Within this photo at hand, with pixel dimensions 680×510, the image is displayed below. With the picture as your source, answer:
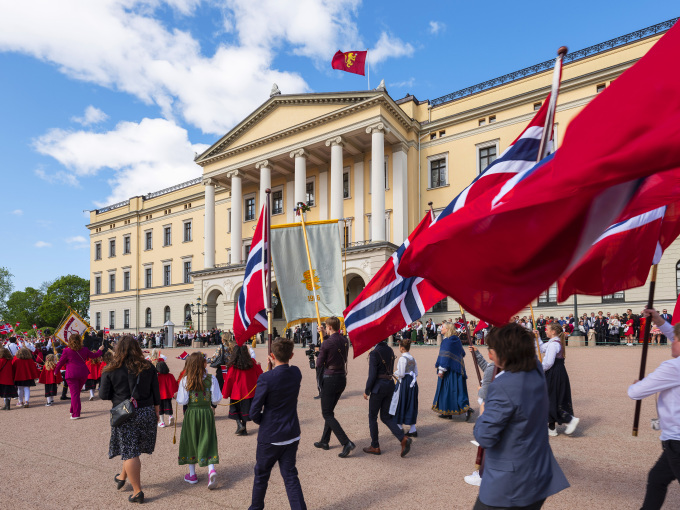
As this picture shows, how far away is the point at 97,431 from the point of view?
27.9 ft

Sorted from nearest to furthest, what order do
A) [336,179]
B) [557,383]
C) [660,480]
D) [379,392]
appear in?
[660,480] → [379,392] → [557,383] → [336,179]

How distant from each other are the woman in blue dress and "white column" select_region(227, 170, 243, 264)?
33.1 metres

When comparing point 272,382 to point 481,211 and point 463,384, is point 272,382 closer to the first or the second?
point 481,211

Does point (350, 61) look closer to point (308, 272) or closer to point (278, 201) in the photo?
point (278, 201)

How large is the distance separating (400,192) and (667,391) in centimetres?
3113

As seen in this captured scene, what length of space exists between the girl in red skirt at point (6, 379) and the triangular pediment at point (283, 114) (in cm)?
2686

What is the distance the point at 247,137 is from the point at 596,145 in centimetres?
4054

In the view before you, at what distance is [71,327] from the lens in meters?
14.1

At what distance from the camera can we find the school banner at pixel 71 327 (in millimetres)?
13898

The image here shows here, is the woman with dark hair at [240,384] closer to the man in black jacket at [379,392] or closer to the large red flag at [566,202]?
the man in black jacket at [379,392]

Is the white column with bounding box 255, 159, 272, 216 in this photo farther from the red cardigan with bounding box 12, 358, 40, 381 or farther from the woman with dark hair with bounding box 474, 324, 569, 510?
the woman with dark hair with bounding box 474, 324, 569, 510

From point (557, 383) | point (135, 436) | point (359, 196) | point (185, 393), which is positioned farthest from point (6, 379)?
point (359, 196)

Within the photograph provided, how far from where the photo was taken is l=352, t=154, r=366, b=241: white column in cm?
3620

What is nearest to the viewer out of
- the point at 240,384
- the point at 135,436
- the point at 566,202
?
the point at 566,202
